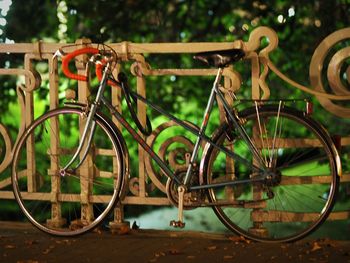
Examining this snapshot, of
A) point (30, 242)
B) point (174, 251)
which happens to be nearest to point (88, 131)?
point (30, 242)

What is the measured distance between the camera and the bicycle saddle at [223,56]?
24.8 feet

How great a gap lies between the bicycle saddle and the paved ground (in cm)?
135

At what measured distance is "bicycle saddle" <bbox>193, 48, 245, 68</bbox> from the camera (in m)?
7.55

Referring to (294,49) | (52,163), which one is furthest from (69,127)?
(294,49)

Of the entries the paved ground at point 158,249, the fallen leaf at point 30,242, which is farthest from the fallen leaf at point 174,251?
the fallen leaf at point 30,242

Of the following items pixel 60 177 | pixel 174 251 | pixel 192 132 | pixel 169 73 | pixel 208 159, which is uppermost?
pixel 169 73

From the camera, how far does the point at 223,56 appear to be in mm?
7586

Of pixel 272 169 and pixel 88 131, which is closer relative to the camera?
pixel 272 169

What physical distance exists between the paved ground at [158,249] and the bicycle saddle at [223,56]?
1.35m

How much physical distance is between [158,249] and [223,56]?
1.49m

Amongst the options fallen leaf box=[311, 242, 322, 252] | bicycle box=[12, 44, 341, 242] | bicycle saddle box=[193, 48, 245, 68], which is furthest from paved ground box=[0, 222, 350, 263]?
bicycle saddle box=[193, 48, 245, 68]

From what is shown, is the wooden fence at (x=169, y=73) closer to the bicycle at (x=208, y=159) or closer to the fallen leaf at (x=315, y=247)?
the bicycle at (x=208, y=159)

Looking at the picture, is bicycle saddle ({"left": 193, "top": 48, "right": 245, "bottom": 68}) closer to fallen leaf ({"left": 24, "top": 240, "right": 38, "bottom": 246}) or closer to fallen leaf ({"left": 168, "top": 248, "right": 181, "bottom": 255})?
fallen leaf ({"left": 168, "top": 248, "right": 181, "bottom": 255})

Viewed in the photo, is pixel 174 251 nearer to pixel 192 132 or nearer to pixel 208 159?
pixel 208 159
